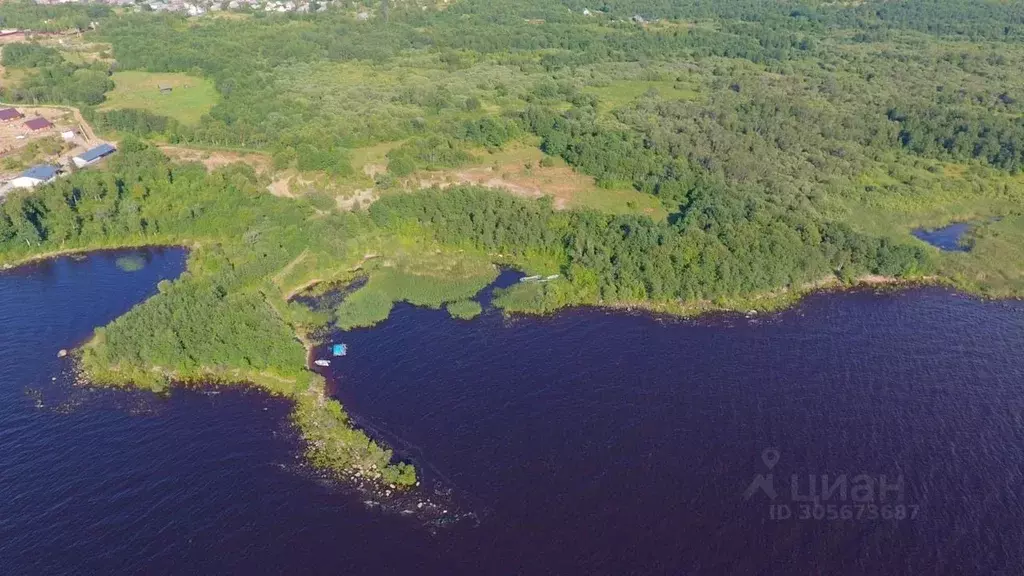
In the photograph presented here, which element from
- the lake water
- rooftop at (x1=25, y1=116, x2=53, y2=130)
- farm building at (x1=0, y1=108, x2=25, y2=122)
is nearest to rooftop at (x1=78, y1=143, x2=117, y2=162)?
rooftop at (x1=25, y1=116, x2=53, y2=130)

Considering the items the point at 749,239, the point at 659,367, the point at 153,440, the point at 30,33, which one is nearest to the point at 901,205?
the point at 749,239

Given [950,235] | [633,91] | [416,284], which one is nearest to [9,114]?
[416,284]

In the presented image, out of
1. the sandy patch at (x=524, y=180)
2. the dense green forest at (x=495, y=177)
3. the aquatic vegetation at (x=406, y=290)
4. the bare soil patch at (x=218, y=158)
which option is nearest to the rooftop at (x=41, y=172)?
the dense green forest at (x=495, y=177)

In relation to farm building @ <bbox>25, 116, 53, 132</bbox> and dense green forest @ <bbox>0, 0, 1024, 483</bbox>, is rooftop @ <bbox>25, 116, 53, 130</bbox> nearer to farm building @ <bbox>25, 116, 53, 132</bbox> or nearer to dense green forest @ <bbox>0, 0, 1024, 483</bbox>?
farm building @ <bbox>25, 116, 53, 132</bbox>

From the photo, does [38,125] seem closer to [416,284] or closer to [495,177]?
[495,177]

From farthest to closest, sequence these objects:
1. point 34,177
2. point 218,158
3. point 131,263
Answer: point 218,158, point 34,177, point 131,263

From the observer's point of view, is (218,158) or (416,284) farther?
(218,158)

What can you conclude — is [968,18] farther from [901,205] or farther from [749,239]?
[749,239]
